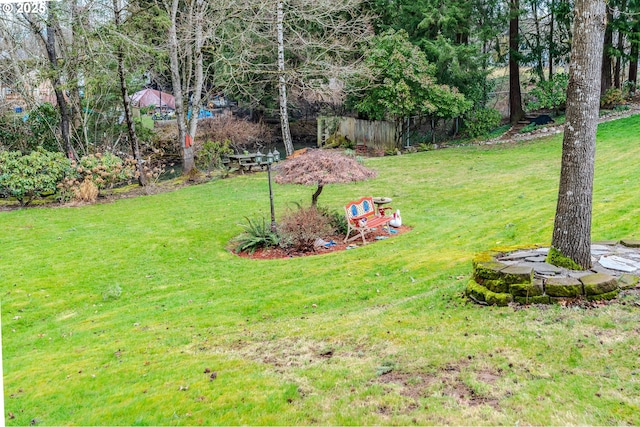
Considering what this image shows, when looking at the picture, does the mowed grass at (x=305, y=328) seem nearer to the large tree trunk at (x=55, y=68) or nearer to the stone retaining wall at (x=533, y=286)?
the stone retaining wall at (x=533, y=286)

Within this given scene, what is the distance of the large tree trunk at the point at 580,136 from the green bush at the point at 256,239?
582 cm

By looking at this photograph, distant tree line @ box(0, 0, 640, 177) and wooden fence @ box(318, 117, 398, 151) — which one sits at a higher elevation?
distant tree line @ box(0, 0, 640, 177)

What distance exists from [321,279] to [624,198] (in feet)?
18.6

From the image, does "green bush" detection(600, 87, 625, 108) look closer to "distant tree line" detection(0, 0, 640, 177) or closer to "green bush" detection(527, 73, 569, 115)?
"distant tree line" detection(0, 0, 640, 177)

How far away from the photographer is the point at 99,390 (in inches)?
182

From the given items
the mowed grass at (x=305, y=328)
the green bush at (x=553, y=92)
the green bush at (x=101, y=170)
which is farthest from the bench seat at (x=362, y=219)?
the green bush at (x=553, y=92)

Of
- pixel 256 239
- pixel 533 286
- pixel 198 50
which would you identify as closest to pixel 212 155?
pixel 198 50

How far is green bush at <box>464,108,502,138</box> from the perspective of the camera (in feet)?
72.0

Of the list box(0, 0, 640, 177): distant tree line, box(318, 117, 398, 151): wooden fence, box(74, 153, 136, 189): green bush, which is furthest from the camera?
box(318, 117, 398, 151): wooden fence

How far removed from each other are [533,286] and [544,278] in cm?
19

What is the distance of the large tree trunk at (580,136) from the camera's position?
Answer: 5223 millimetres

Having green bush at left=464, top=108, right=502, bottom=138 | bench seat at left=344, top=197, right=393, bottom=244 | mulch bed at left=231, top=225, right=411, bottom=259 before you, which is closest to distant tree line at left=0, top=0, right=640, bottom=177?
green bush at left=464, top=108, right=502, bottom=138

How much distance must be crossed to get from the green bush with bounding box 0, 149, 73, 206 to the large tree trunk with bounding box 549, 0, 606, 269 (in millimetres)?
13670

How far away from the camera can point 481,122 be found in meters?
22.0
